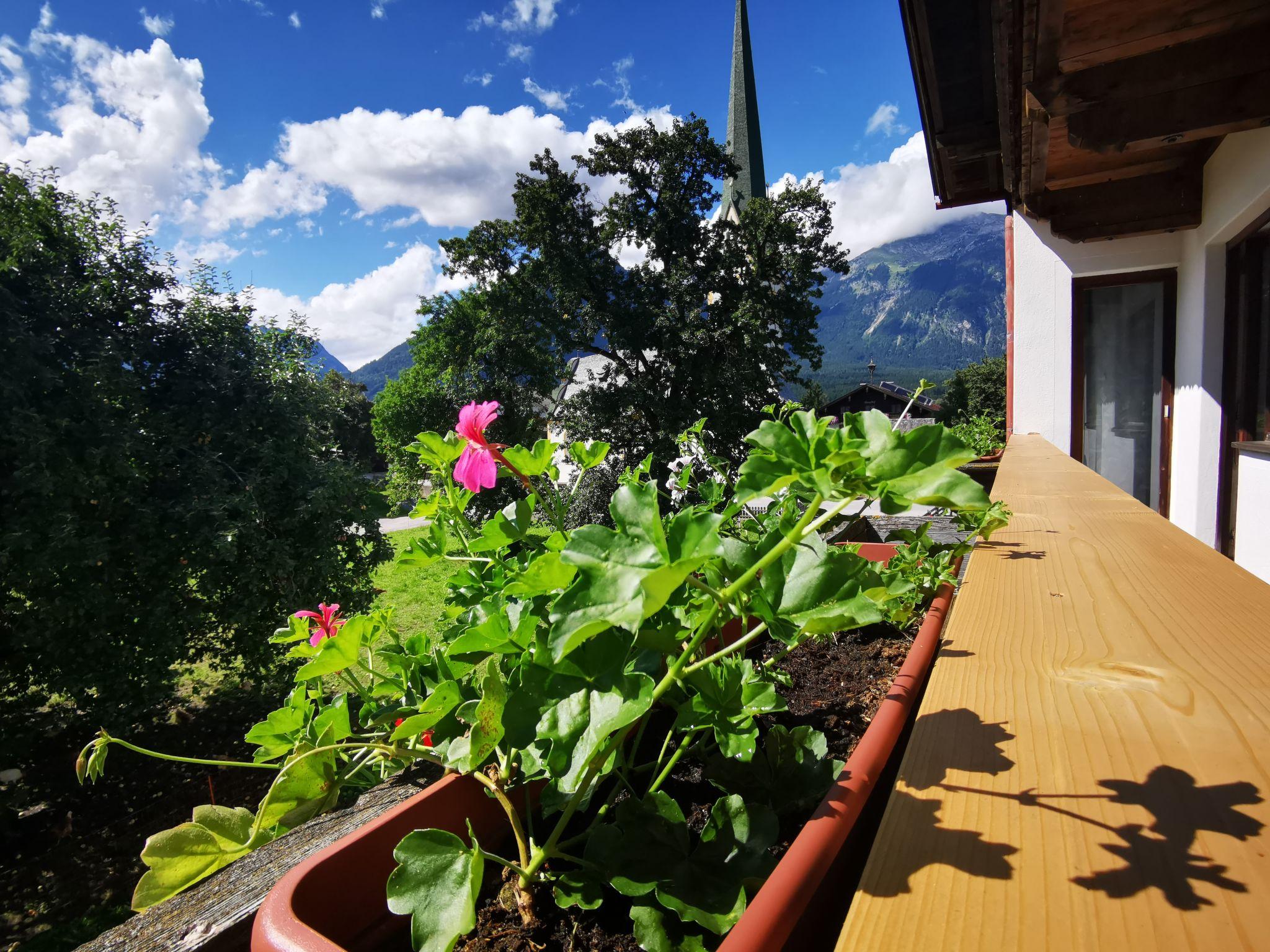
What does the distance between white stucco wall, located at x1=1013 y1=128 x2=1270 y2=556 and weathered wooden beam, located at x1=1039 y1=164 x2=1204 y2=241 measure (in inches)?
2.8

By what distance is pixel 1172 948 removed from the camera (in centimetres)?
25

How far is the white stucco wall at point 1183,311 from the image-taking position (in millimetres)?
2428

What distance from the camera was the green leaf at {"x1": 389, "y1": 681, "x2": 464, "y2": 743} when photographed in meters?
0.51

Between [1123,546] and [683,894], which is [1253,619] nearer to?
[1123,546]

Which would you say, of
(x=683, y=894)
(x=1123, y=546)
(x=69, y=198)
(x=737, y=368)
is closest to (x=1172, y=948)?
(x=683, y=894)

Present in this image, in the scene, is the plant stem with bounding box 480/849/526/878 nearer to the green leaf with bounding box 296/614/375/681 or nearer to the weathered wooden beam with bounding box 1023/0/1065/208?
the green leaf with bounding box 296/614/375/681

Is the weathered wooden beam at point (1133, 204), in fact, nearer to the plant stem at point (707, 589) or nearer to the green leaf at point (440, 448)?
the green leaf at point (440, 448)

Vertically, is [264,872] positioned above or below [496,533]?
below

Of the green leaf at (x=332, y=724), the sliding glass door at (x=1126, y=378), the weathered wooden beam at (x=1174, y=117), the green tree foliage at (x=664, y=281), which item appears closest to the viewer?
the green leaf at (x=332, y=724)

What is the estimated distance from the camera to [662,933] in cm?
46

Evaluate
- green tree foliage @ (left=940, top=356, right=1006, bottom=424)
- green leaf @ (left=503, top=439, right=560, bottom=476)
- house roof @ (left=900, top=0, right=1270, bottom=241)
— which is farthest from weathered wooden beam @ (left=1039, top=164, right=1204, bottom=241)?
green tree foliage @ (left=940, top=356, right=1006, bottom=424)

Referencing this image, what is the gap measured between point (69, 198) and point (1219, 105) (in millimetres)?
6933

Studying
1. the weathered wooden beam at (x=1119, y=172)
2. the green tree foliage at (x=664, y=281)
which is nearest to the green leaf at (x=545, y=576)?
the weathered wooden beam at (x=1119, y=172)

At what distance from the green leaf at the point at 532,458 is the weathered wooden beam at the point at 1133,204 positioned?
3271 mm
